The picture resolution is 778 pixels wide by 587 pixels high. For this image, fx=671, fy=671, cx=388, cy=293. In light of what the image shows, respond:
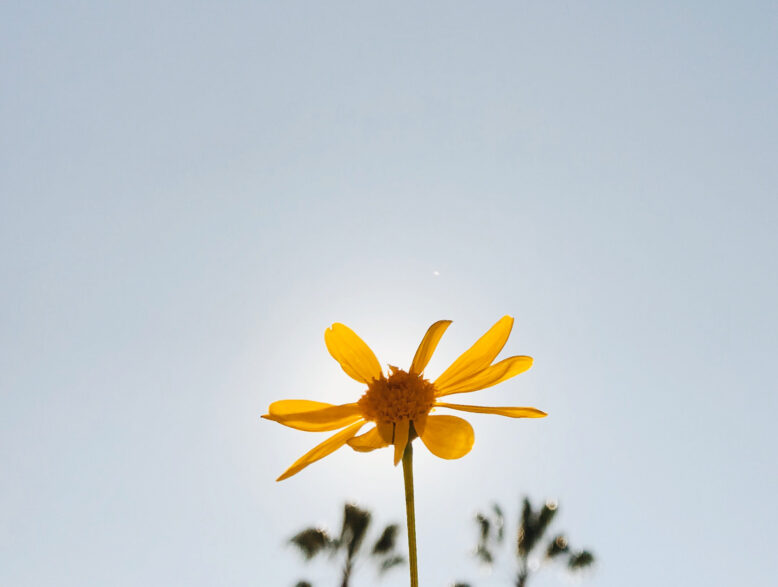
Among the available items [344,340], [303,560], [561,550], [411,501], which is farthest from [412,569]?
→ [561,550]

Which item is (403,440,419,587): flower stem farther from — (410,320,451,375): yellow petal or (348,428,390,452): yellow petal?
(410,320,451,375): yellow petal

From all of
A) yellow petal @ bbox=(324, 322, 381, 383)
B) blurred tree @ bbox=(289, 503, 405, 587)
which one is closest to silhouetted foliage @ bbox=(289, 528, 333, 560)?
blurred tree @ bbox=(289, 503, 405, 587)

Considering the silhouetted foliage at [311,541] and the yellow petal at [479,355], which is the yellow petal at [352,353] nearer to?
the yellow petal at [479,355]

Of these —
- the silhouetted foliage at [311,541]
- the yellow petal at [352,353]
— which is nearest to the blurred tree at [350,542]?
the silhouetted foliage at [311,541]

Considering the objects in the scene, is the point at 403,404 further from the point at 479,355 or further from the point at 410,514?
the point at 410,514

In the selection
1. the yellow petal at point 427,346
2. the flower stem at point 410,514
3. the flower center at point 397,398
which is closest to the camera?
the flower stem at point 410,514
